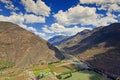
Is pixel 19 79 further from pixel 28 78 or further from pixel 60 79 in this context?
pixel 60 79

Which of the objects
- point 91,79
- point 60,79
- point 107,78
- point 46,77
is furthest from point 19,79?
point 107,78

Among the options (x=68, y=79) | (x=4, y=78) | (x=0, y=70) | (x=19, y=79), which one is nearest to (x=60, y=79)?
(x=68, y=79)

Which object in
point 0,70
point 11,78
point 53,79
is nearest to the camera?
point 53,79

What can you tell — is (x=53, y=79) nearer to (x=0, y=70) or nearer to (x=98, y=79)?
(x=98, y=79)

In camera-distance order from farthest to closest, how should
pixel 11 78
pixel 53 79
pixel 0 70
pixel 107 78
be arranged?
pixel 0 70 < pixel 107 78 < pixel 11 78 < pixel 53 79

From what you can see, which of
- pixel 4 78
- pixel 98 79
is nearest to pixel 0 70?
pixel 4 78

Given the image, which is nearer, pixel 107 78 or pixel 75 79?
pixel 75 79

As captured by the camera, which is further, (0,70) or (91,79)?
(0,70)

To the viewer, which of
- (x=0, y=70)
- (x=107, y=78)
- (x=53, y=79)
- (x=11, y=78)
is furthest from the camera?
(x=0, y=70)
